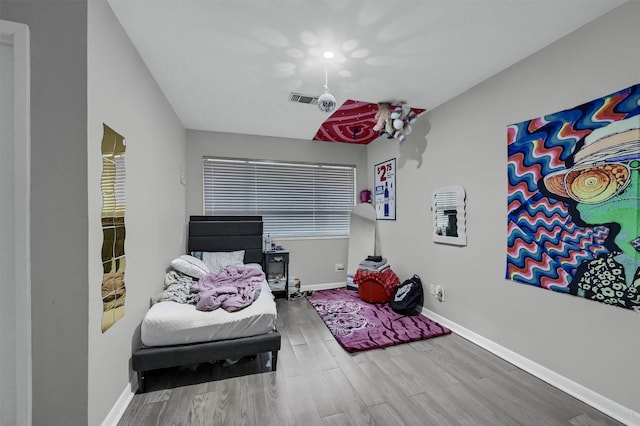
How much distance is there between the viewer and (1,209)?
1223 mm

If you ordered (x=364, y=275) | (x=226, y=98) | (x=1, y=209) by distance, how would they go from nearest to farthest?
(x=1, y=209) → (x=226, y=98) → (x=364, y=275)

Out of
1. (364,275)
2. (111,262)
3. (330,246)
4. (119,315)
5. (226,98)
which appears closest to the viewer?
(111,262)

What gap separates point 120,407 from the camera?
1.60 meters

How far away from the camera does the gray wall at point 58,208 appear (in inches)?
48.8

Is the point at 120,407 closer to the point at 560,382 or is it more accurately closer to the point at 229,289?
the point at 229,289

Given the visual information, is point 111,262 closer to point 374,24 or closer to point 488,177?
point 374,24

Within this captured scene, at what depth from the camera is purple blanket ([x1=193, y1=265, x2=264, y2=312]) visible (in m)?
2.03

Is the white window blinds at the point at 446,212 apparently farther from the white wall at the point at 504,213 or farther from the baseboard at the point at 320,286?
the baseboard at the point at 320,286

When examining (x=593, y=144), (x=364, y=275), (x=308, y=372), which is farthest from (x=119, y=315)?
(x=593, y=144)

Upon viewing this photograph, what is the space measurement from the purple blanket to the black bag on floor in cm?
165

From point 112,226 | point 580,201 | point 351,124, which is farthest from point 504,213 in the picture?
point 112,226

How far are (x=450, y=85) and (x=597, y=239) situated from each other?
1711 millimetres

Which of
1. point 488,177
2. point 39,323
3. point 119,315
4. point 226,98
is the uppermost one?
point 226,98

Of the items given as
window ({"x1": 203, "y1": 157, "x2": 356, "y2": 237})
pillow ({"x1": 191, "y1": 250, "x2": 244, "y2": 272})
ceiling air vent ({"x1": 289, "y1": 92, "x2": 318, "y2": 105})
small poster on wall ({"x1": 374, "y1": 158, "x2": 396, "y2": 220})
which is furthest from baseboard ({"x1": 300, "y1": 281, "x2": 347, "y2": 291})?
ceiling air vent ({"x1": 289, "y1": 92, "x2": 318, "y2": 105})
